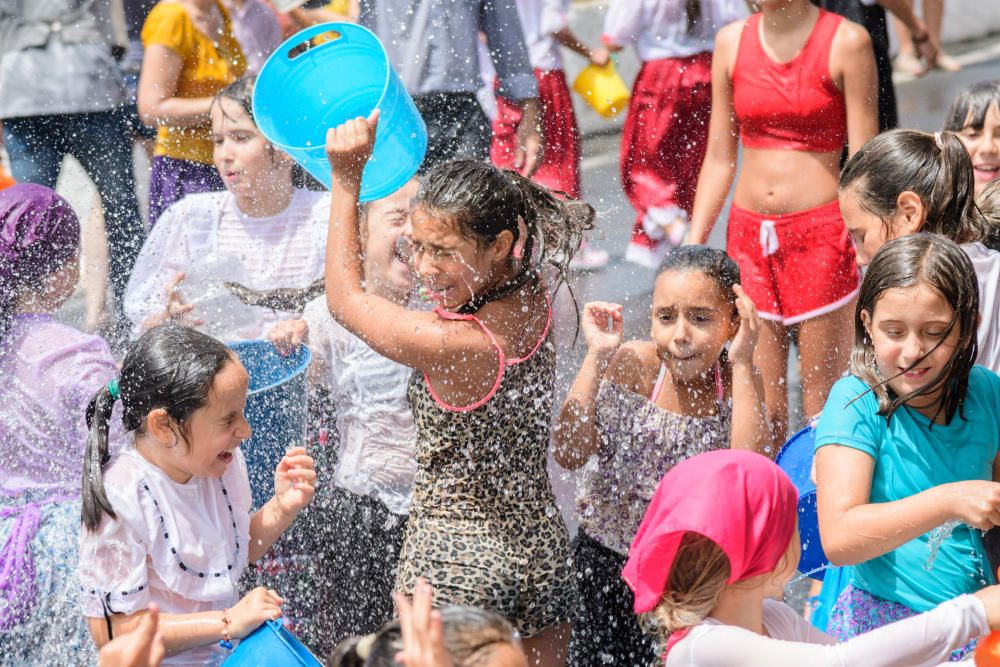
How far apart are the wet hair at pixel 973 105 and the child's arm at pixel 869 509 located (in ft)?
6.93

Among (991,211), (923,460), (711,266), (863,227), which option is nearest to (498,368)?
(711,266)

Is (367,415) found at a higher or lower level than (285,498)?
lower

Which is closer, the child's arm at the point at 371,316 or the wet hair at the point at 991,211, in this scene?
the child's arm at the point at 371,316

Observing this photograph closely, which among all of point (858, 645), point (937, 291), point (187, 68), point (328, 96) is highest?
point (937, 291)

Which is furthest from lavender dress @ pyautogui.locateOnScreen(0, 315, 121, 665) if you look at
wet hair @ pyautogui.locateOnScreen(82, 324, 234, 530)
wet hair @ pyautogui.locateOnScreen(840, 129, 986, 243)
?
wet hair @ pyautogui.locateOnScreen(840, 129, 986, 243)

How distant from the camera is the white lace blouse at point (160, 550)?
8.80 ft

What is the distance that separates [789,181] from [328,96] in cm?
153

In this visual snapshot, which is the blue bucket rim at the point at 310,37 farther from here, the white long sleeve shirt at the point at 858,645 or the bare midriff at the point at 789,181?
the white long sleeve shirt at the point at 858,645

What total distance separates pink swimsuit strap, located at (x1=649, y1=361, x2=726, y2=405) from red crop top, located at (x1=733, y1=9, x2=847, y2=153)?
1314mm

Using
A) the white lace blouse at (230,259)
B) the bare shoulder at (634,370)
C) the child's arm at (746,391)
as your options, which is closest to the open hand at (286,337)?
the white lace blouse at (230,259)

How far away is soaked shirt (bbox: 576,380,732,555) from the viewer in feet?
10.4

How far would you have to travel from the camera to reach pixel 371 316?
2.80 metres

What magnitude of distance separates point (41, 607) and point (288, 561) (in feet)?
2.48

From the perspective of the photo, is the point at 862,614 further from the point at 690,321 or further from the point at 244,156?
the point at 244,156
